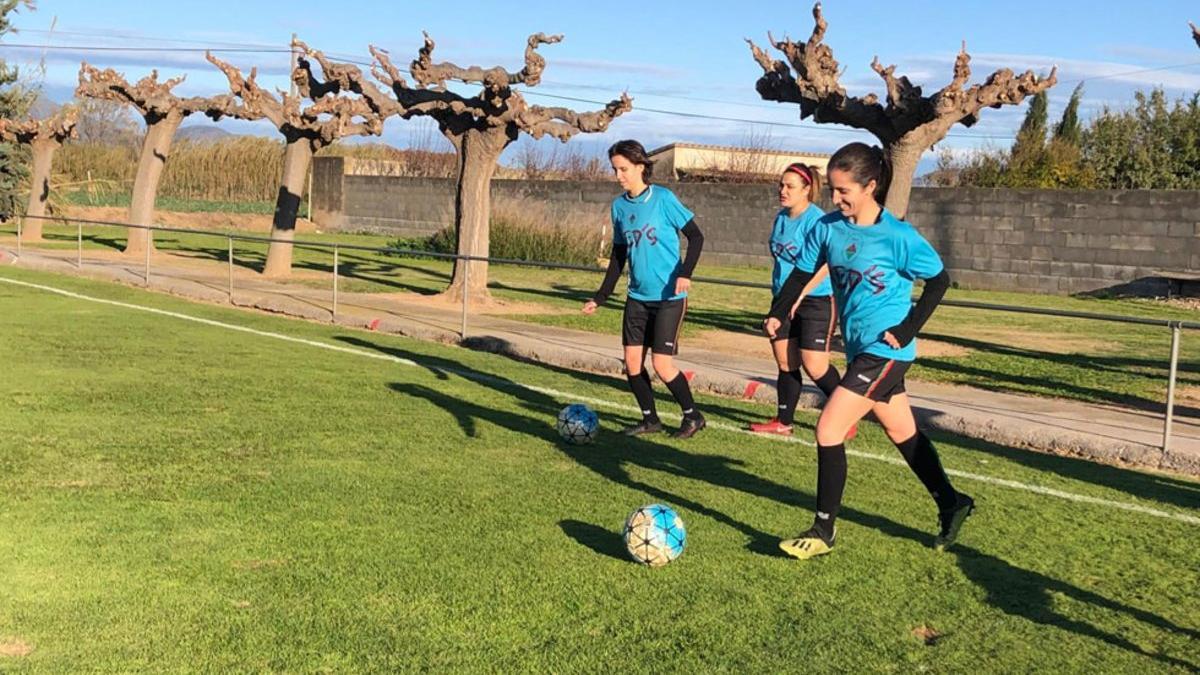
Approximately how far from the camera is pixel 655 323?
8.36 m

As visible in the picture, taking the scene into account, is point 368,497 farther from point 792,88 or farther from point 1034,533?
point 792,88

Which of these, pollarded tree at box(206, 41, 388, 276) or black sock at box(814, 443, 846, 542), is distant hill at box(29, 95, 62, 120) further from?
black sock at box(814, 443, 846, 542)

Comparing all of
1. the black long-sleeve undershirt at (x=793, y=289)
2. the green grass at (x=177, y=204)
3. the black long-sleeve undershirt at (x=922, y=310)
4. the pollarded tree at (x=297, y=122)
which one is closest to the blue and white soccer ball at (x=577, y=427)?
the black long-sleeve undershirt at (x=793, y=289)

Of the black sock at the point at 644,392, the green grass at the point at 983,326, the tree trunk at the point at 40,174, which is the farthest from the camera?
the tree trunk at the point at 40,174

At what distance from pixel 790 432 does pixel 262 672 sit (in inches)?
224

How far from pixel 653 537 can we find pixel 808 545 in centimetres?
78

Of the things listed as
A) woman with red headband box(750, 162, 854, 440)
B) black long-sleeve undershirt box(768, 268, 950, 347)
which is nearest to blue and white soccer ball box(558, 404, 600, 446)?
woman with red headband box(750, 162, 854, 440)

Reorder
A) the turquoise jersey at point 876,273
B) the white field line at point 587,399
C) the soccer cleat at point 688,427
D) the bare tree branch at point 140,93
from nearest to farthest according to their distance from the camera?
the turquoise jersey at point 876,273 < the white field line at point 587,399 < the soccer cleat at point 688,427 < the bare tree branch at point 140,93

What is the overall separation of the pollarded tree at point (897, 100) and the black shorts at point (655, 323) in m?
8.28

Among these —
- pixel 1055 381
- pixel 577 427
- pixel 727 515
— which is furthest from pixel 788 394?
pixel 1055 381

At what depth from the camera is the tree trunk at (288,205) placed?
24.2 m

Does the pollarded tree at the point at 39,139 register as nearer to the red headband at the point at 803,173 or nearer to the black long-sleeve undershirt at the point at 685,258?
the black long-sleeve undershirt at the point at 685,258

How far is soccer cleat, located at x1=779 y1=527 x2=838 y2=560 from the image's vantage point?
561 cm

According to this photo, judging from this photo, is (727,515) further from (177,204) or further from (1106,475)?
(177,204)
